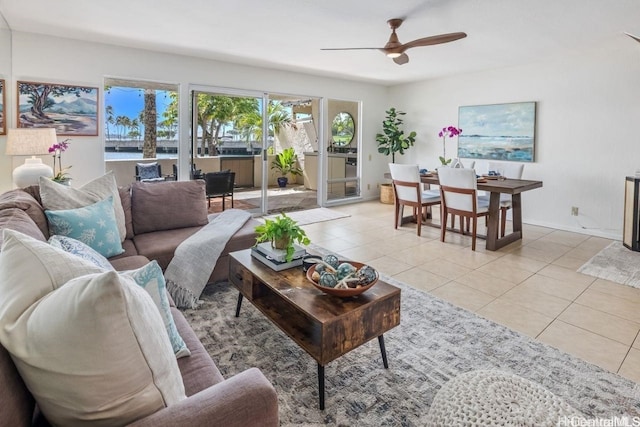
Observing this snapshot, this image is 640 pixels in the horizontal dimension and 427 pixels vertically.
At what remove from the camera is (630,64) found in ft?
14.6

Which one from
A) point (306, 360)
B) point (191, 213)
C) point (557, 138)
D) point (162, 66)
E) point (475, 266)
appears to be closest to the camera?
point (306, 360)

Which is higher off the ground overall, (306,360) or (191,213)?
(191,213)

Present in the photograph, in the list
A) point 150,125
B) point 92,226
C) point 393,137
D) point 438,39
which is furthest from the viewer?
point 393,137

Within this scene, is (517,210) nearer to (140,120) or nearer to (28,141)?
(140,120)

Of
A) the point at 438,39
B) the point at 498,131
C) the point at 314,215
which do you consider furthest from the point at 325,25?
the point at 498,131

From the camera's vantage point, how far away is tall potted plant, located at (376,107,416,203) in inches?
280

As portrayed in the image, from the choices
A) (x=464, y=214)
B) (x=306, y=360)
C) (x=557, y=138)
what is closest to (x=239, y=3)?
(x=306, y=360)

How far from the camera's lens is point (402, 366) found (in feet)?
6.60

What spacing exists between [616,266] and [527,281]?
46.9 inches

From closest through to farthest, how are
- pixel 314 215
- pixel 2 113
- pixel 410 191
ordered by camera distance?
pixel 2 113 < pixel 410 191 < pixel 314 215

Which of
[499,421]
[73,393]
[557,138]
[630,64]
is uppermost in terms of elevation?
[630,64]

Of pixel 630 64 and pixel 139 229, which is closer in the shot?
pixel 139 229

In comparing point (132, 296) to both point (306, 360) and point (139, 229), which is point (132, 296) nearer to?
point (306, 360)

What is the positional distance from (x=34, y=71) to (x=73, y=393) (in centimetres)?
472
